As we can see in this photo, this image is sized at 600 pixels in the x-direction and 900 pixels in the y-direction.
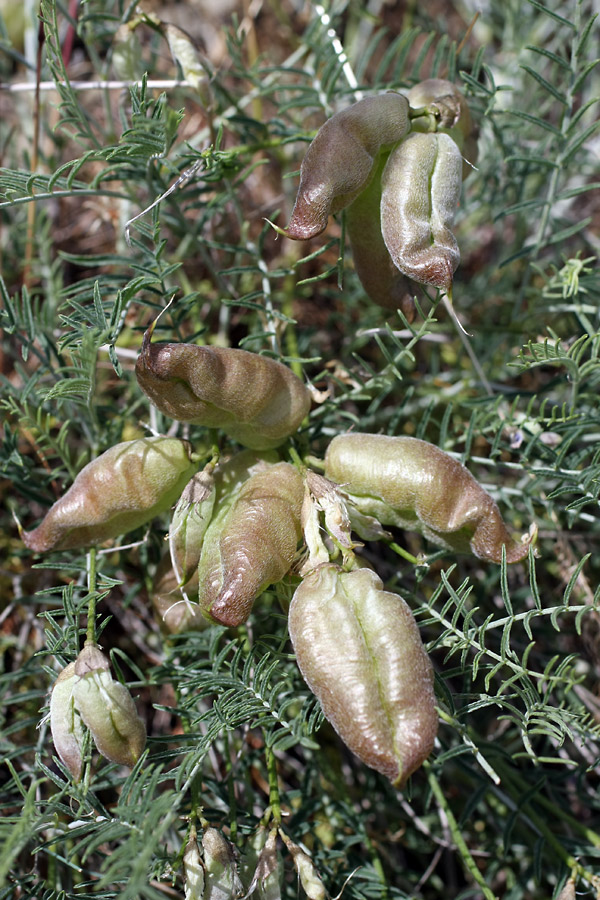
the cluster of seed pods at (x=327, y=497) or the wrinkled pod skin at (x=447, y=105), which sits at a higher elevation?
the wrinkled pod skin at (x=447, y=105)

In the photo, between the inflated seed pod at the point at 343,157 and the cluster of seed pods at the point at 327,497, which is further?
the inflated seed pod at the point at 343,157

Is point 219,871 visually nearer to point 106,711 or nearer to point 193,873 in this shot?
point 193,873

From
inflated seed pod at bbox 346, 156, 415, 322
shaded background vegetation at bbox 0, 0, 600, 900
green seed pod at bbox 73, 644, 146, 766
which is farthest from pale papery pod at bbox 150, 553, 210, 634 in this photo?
inflated seed pod at bbox 346, 156, 415, 322

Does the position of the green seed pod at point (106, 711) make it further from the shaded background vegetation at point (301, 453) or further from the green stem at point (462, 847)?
the green stem at point (462, 847)

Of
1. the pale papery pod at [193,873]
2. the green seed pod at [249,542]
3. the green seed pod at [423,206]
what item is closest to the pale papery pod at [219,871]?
the pale papery pod at [193,873]

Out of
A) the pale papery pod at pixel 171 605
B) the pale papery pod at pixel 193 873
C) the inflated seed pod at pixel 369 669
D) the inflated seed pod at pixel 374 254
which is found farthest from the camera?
the pale papery pod at pixel 171 605

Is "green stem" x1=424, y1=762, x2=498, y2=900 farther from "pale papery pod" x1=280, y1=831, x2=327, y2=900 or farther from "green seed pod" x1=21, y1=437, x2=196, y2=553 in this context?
"green seed pod" x1=21, y1=437, x2=196, y2=553

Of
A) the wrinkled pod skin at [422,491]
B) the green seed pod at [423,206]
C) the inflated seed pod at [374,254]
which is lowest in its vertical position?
the wrinkled pod skin at [422,491]

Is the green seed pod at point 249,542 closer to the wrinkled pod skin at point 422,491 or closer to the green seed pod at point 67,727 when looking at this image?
the wrinkled pod skin at point 422,491

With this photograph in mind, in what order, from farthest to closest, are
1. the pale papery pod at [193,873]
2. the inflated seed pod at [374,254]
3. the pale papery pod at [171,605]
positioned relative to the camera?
the pale papery pod at [171,605] < the inflated seed pod at [374,254] < the pale papery pod at [193,873]
